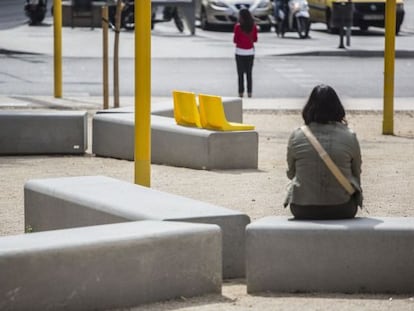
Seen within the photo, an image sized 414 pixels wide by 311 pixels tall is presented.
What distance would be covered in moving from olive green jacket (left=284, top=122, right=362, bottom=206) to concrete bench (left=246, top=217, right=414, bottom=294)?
1.04ft

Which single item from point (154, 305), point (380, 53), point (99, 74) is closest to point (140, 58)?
point (154, 305)

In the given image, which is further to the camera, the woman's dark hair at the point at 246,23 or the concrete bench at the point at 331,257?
the woman's dark hair at the point at 246,23

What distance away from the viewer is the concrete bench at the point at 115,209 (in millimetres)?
9109

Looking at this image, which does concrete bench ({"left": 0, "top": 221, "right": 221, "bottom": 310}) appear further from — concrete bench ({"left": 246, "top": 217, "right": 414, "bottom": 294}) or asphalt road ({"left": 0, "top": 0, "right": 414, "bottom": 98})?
asphalt road ({"left": 0, "top": 0, "right": 414, "bottom": 98})

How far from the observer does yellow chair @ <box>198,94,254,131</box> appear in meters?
15.0

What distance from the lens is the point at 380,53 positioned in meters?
33.0

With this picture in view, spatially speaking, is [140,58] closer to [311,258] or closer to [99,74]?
[311,258]

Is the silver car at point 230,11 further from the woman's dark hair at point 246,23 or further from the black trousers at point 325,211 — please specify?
the black trousers at point 325,211

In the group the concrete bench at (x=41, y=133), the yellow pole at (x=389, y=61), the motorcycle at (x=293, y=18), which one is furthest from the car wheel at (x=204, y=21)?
the concrete bench at (x=41, y=133)

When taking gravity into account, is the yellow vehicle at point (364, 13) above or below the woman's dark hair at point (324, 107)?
below

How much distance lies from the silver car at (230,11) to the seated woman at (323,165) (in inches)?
1216

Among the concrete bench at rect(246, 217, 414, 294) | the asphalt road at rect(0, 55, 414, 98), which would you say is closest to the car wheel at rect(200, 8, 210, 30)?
the asphalt road at rect(0, 55, 414, 98)

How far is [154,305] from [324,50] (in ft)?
84.0

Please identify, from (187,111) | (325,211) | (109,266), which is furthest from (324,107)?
(187,111)
